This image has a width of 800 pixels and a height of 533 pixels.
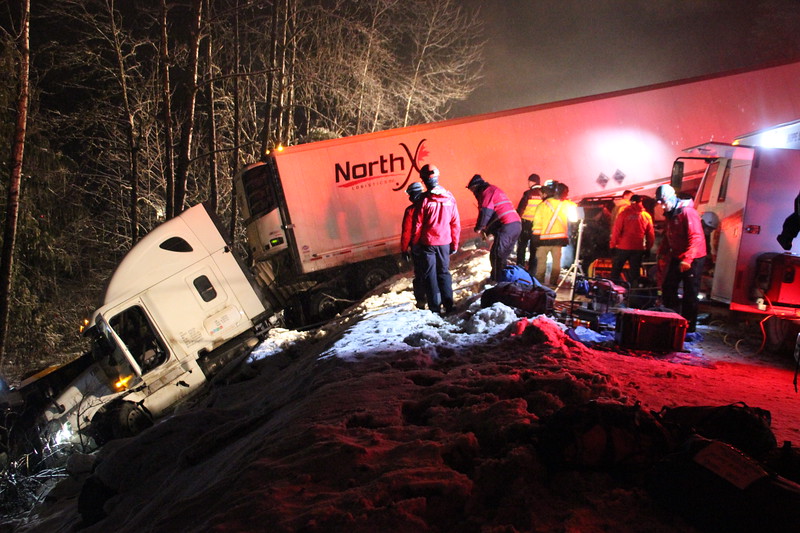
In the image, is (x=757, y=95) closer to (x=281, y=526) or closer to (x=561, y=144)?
(x=561, y=144)

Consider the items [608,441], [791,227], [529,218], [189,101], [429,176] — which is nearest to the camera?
[608,441]

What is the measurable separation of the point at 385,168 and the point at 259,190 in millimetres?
2859

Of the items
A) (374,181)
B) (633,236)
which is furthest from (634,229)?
(374,181)

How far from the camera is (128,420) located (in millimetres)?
7730

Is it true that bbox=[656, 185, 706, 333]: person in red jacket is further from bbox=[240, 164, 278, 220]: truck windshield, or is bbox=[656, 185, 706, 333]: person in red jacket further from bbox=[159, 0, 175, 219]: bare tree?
bbox=[159, 0, 175, 219]: bare tree

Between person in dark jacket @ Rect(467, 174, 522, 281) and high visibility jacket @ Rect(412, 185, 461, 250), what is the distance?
0.74 meters

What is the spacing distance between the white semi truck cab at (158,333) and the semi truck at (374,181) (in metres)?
0.03

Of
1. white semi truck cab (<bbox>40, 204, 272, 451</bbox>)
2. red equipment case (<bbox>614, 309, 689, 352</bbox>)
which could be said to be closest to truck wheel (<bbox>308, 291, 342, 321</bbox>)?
white semi truck cab (<bbox>40, 204, 272, 451</bbox>)

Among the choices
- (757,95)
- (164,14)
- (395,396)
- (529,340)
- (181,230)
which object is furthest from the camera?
(164,14)

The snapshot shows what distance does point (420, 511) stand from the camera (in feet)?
7.98

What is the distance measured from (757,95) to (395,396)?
13.1 metres

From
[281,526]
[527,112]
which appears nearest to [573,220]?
[527,112]

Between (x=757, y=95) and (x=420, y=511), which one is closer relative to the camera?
(x=420, y=511)

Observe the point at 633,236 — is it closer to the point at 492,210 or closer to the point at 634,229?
the point at 634,229
